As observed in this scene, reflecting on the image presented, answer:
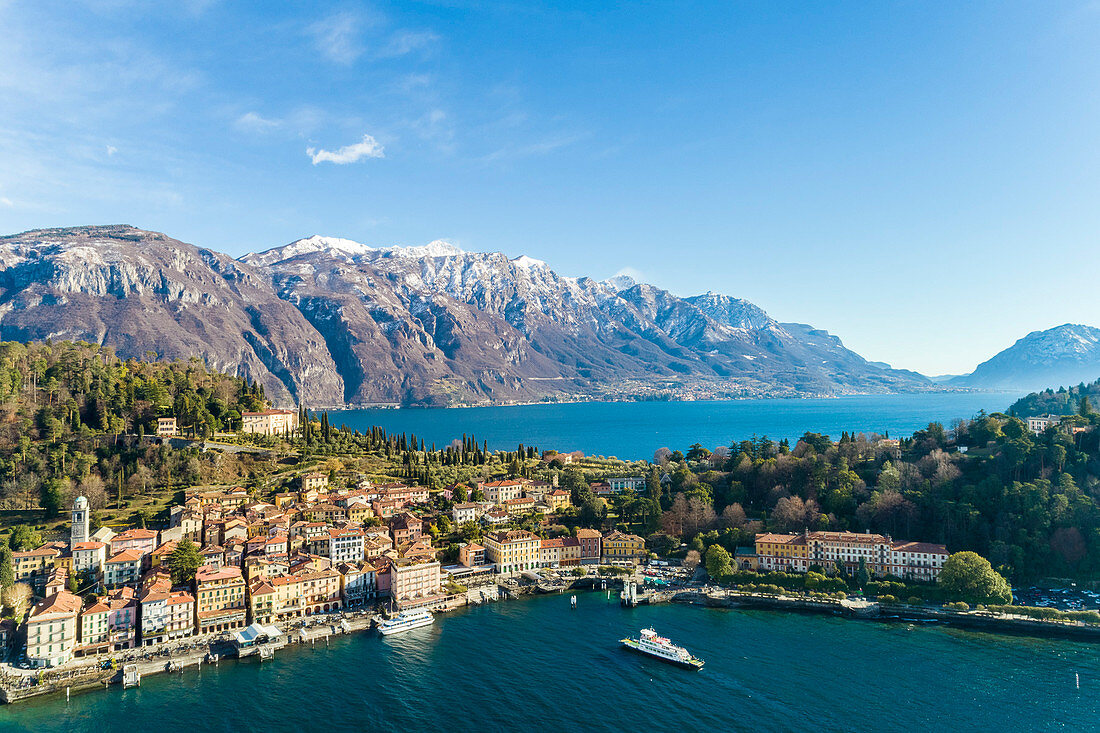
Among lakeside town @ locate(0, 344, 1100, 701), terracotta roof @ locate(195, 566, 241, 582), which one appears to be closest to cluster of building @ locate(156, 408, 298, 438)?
lakeside town @ locate(0, 344, 1100, 701)

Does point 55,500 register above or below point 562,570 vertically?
above

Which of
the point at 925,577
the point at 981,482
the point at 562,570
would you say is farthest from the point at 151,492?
the point at 981,482

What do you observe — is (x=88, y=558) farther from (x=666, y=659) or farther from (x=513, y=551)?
(x=666, y=659)

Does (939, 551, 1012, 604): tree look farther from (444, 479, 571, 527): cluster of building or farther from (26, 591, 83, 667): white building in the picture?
(26, 591, 83, 667): white building

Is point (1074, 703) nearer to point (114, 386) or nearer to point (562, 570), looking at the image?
point (562, 570)

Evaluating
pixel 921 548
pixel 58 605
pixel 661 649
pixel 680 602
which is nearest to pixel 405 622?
pixel 661 649

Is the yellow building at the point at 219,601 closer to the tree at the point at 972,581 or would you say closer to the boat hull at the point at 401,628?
the boat hull at the point at 401,628
